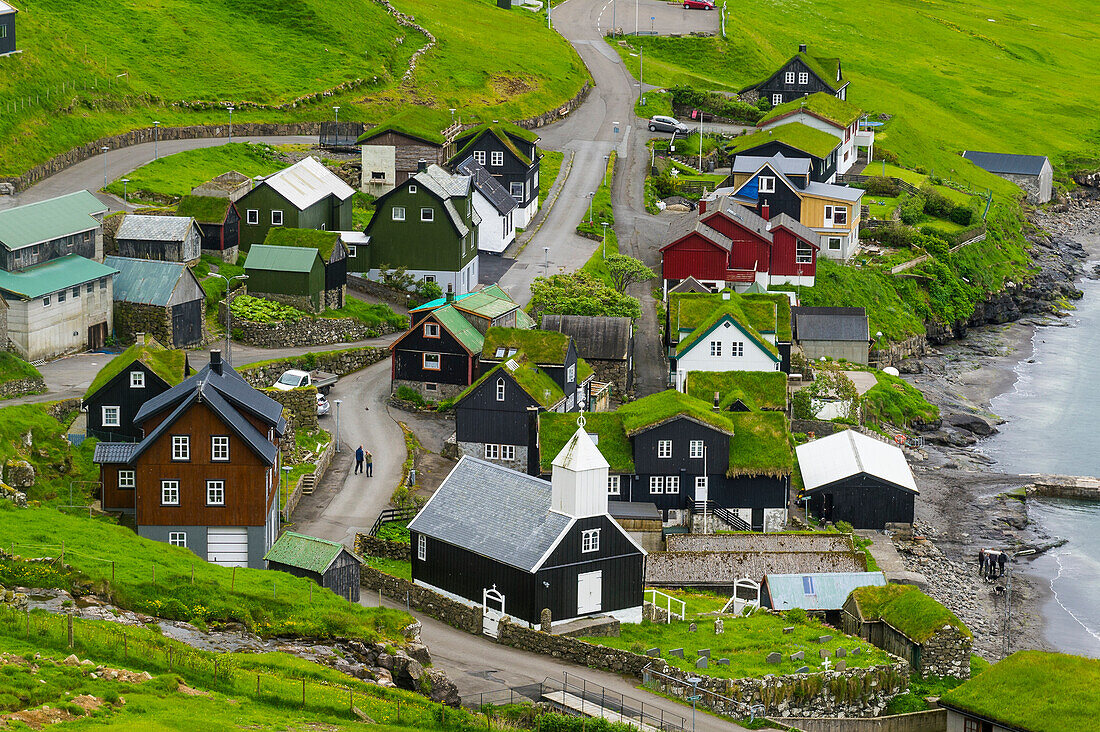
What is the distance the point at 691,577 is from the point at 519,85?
9381 cm

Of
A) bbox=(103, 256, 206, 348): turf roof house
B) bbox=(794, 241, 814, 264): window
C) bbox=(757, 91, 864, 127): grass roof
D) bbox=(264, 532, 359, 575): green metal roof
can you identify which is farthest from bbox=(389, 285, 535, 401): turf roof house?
bbox=(757, 91, 864, 127): grass roof

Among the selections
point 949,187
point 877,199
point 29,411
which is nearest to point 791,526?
point 29,411

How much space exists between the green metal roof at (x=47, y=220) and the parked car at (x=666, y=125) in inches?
2799

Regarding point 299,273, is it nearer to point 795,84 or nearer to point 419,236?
point 419,236

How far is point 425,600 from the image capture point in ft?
201

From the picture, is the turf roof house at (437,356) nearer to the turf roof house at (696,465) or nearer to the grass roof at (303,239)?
the grass roof at (303,239)

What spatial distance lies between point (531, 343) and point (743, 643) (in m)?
32.5

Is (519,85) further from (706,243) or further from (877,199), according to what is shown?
(706,243)

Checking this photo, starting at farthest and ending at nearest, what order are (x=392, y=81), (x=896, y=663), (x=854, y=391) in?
(x=392, y=81) → (x=854, y=391) → (x=896, y=663)

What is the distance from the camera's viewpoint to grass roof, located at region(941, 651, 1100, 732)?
167 feet

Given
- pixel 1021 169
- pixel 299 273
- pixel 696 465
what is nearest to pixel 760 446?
pixel 696 465

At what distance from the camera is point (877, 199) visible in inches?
5497

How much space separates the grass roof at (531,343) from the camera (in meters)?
86.7

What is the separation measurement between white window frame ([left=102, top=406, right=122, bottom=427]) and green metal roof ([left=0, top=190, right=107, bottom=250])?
50.5 ft
